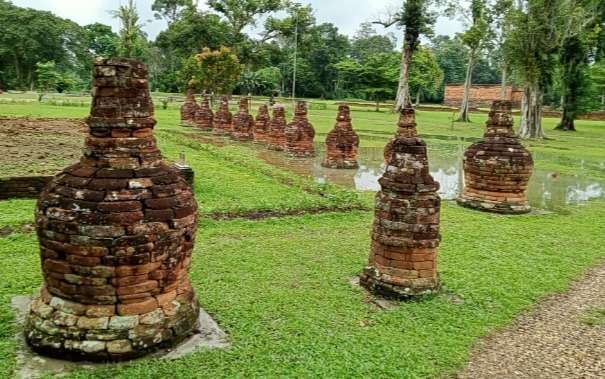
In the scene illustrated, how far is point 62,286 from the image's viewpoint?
4.08 m

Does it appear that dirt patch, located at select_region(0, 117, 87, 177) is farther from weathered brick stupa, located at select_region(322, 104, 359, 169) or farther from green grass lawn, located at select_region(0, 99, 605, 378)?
weathered brick stupa, located at select_region(322, 104, 359, 169)

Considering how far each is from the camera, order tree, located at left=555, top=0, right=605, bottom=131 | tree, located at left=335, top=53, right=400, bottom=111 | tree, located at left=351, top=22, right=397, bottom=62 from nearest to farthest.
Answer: tree, located at left=555, top=0, right=605, bottom=131, tree, located at left=335, top=53, right=400, bottom=111, tree, located at left=351, top=22, right=397, bottom=62

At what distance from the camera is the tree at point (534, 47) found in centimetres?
2420

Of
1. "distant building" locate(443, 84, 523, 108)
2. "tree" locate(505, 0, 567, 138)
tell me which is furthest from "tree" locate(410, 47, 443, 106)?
"tree" locate(505, 0, 567, 138)

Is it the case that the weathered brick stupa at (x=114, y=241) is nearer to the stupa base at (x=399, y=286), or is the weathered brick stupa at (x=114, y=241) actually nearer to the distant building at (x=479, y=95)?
the stupa base at (x=399, y=286)

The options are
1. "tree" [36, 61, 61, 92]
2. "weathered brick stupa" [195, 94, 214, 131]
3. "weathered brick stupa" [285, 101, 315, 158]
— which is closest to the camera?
"weathered brick stupa" [285, 101, 315, 158]

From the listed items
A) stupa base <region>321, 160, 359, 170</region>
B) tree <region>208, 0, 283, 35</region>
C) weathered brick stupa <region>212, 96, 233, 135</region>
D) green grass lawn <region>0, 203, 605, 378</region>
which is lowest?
green grass lawn <region>0, 203, 605, 378</region>

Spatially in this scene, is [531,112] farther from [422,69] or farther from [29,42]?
[29,42]

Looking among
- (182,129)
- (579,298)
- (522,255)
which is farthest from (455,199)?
(182,129)

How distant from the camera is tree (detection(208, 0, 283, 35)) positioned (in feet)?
148

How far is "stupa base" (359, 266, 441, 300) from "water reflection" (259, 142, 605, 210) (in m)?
5.72

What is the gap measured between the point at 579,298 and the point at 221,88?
29.6 meters

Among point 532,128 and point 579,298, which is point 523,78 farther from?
point 579,298

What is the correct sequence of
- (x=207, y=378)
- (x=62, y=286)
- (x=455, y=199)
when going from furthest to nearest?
(x=455, y=199), (x=62, y=286), (x=207, y=378)
